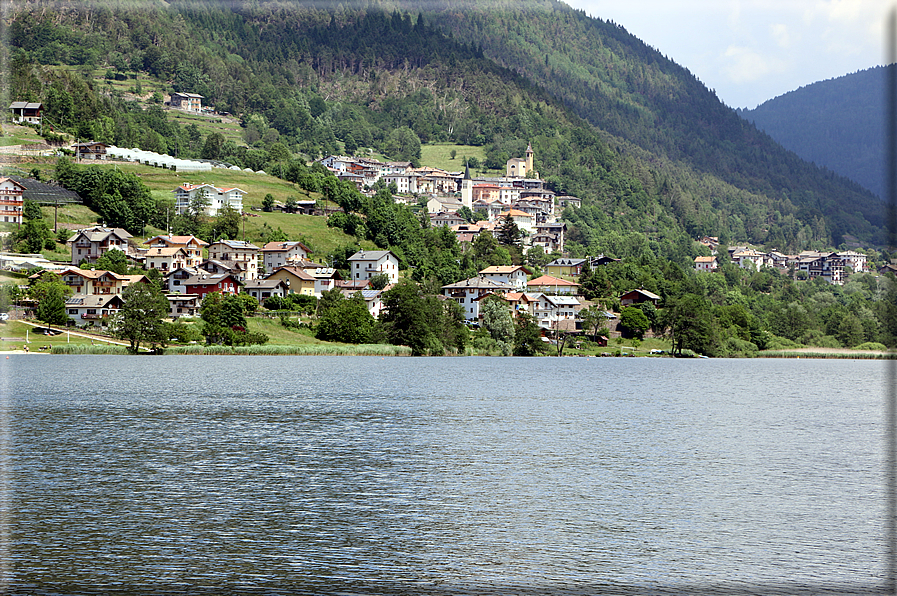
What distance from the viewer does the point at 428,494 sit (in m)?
30.7

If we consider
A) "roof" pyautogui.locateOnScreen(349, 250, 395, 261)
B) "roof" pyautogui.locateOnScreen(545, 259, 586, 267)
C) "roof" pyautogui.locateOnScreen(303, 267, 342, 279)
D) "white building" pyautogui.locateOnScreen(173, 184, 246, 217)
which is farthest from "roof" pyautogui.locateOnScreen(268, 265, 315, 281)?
"roof" pyautogui.locateOnScreen(545, 259, 586, 267)

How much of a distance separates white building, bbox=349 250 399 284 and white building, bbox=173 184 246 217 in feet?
102

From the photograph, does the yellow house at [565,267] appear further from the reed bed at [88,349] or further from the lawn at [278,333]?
the reed bed at [88,349]

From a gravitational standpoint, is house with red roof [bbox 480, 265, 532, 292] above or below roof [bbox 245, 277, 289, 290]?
above

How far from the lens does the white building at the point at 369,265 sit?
473 feet

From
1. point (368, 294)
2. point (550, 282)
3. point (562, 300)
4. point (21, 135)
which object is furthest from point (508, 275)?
point (21, 135)

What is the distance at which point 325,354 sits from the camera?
10888 cm

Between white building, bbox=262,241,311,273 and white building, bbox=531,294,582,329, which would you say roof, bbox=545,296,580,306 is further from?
white building, bbox=262,241,311,273

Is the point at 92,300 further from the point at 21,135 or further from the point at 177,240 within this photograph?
the point at 21,135

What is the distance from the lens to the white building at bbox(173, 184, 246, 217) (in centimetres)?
16350

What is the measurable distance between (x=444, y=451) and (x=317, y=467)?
685cm

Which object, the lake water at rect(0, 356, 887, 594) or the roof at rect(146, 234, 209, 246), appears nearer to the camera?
the lake water at rect(0, 356, 887, 594)

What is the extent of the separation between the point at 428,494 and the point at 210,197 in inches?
5705

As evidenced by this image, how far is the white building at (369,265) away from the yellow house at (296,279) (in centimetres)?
1297
